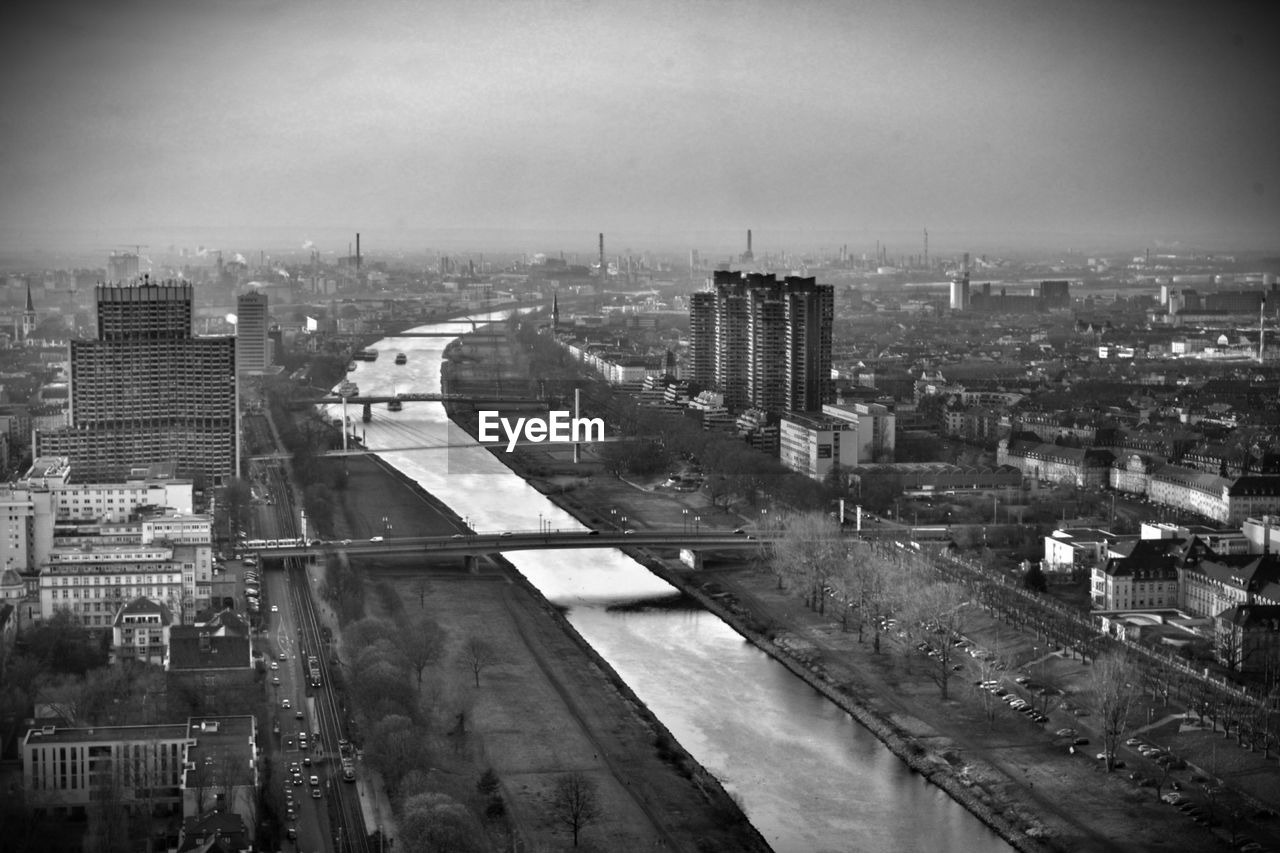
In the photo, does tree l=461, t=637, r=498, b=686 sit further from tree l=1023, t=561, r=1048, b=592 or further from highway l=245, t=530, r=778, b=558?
tree l=1023, t=561, r=1048, b=592

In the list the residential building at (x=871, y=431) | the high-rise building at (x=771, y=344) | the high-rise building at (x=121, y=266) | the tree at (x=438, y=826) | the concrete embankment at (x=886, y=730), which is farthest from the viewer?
→ the high-rise building at (x=771, y=344)

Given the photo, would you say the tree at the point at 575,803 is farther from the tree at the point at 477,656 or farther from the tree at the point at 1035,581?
the tree at the point at 1035,581

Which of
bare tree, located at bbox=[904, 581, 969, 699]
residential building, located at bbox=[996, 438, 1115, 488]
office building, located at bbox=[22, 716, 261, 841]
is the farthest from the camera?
residential building, located at bbox=[996, 438, 1115, 488]

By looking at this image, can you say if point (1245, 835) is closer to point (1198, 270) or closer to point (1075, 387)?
point (1075, 387)

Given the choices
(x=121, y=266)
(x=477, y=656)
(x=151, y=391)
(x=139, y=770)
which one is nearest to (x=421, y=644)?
(x=477, y=656)

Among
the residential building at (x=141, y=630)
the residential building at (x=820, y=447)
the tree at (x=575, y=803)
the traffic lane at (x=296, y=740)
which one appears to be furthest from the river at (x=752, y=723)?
the residential building at (x=820, y=447)

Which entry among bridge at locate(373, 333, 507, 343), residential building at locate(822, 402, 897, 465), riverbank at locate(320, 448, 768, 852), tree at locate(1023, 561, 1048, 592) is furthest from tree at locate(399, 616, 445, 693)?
bridge at locate(373, 333, 507, 343)
